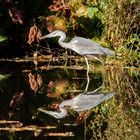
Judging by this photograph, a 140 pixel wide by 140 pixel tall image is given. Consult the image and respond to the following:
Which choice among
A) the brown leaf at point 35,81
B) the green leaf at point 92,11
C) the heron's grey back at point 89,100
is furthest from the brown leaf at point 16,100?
the green leaf at point 92,11

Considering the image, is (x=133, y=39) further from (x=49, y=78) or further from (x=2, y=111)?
(x=2, y=111)

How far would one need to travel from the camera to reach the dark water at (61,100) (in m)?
4.75

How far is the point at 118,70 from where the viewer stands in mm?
6438

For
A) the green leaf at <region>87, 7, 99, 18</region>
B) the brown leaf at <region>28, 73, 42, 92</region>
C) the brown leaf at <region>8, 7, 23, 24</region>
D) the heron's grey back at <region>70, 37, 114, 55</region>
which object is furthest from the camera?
the green leaf at <region>87, 7, 99, 18</region>

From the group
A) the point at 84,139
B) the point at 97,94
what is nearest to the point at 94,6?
the point at 97,94

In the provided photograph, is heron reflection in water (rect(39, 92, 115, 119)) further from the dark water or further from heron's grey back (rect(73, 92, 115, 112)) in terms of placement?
the dark water

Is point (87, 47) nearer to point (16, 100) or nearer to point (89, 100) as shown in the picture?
point (89, 100)

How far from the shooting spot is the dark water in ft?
15.6

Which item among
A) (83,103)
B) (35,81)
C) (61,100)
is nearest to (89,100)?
(83,103)

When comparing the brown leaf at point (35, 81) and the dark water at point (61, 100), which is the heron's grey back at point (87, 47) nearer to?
the dark water at point (61, 100)

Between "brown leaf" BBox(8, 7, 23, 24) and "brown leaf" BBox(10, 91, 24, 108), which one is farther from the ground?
"brown leaf" BBox(8, 7, 23, 24)

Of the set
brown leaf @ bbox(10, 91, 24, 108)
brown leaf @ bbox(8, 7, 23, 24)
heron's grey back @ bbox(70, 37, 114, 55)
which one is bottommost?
brown leaf @ bbox(10, 91, 24, 108)

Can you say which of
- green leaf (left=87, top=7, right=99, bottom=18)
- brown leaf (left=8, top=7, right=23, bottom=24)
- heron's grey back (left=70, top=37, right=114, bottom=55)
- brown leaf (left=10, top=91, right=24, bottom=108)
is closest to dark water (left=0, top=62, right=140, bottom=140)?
brown leaf (left=10, top=91, right=24, bottom=108)

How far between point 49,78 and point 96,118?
4.50 feet
